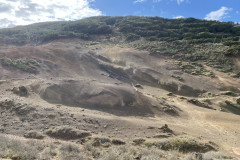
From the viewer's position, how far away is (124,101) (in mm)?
11062

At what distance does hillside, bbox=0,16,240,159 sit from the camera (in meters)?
6.48

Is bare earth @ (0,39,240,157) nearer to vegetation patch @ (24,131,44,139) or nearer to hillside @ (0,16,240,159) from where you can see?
hillside @ (0,16,240,159)

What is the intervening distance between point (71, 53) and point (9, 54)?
6602 millimetres

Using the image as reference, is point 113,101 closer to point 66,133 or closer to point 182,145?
point 66,133

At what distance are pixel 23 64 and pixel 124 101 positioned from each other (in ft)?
32.0

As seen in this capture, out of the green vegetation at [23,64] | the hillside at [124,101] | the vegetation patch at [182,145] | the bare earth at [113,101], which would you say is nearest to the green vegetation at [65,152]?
the hillside at [124,101]

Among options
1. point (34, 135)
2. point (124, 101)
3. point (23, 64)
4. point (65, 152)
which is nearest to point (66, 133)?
point (34, 135)

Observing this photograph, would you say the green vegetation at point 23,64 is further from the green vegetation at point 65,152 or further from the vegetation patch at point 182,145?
the vegetation patch at point 182,145

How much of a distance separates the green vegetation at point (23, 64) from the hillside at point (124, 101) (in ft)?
0.25

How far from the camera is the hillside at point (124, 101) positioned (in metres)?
6.48

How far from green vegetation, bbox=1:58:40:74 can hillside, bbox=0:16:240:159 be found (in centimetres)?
8

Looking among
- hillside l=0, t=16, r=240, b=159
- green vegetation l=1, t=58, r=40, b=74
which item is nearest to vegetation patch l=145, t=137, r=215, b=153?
hillside l=0, t=16, r=240, b=159

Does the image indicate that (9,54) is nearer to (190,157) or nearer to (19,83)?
(19,83)

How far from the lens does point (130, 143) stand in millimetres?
6992
